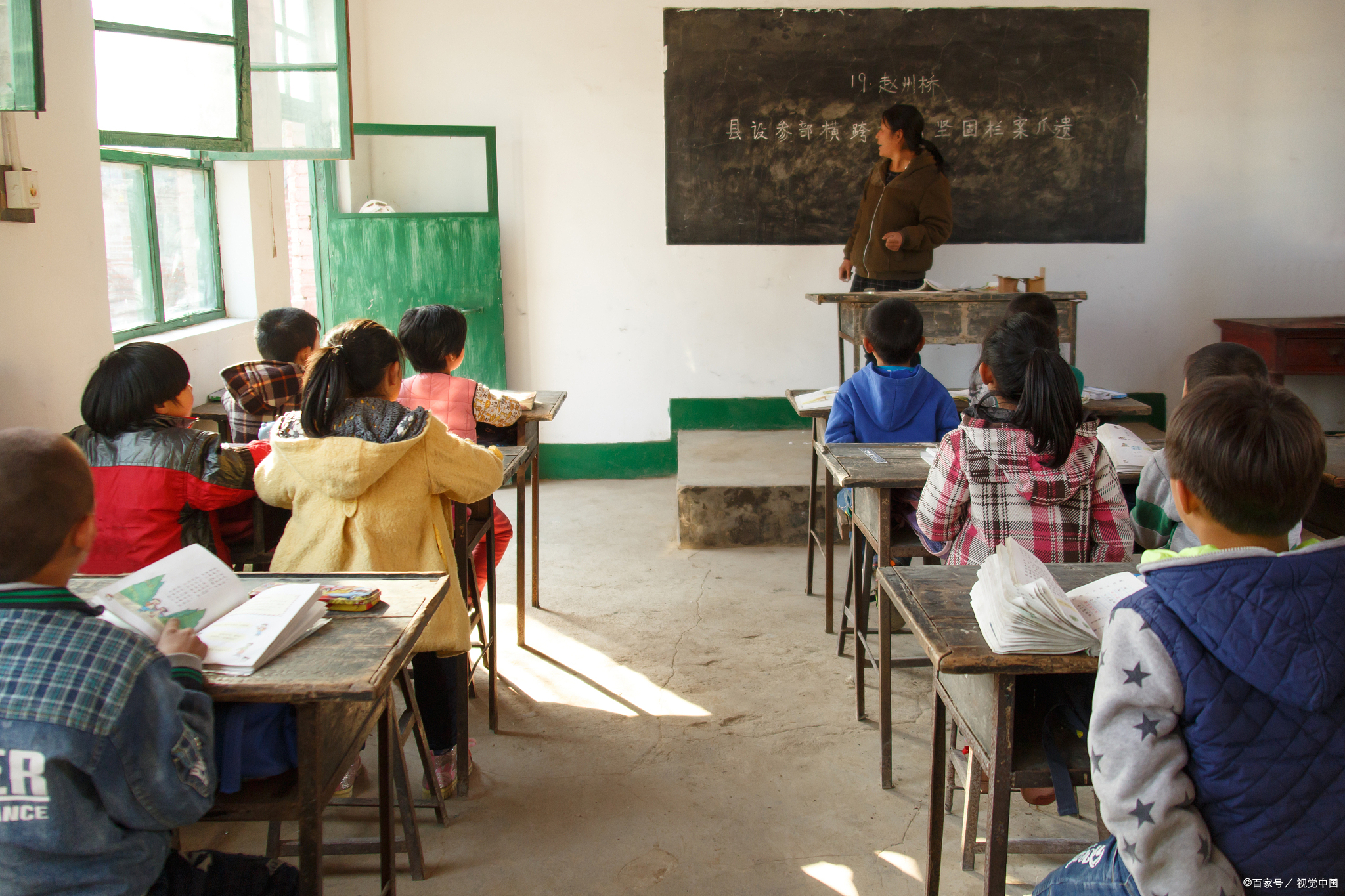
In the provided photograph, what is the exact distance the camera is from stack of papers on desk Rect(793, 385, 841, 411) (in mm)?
3303

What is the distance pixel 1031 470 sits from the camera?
6.71 ft

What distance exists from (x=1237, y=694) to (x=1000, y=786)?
1.41 ft

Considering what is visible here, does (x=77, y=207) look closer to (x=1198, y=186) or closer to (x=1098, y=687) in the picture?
(x=1098, y=687)

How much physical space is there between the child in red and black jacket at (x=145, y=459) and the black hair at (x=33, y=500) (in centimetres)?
91

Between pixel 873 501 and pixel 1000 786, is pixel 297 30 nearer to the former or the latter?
pixel 873 501

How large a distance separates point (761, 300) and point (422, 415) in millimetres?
3622

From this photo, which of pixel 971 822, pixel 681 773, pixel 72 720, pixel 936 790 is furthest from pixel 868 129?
pixel 72 720

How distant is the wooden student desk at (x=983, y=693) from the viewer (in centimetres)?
135

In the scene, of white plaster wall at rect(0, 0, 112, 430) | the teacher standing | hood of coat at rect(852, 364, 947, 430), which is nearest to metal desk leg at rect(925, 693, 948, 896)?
hood of coat at rect(852, 364, 947, 430)

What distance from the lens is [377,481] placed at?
201 cm

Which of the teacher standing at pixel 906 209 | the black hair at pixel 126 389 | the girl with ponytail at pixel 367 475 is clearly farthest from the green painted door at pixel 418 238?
the girl with ponytail at pixel 367 475

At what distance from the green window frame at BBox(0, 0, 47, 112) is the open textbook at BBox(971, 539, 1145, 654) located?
6.66 ft

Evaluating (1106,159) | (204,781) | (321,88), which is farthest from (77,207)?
(1106,159)

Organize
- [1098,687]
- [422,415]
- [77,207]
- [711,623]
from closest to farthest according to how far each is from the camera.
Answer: [1098,687] < [422,415] < [77,207] < [711,623]
